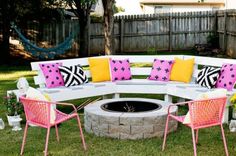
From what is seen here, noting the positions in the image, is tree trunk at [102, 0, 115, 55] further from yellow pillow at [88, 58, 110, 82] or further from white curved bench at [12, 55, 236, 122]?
white curved bench at [12, 55, 236, 122]

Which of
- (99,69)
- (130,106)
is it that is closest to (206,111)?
(130,106)

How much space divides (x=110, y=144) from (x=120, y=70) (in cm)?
271

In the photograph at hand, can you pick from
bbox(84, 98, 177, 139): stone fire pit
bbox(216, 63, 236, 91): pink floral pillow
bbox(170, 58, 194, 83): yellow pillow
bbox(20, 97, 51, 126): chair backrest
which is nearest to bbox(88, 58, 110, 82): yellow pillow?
bbox(170, 58, 194, 83): yellow pillow

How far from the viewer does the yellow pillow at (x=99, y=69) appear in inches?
310

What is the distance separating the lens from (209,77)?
22.8ft

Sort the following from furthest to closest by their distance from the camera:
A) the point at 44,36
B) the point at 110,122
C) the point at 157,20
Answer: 1. the point at 157,20
2. the point at 44,36
3. the point at 110,122

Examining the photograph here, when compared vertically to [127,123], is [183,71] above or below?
above

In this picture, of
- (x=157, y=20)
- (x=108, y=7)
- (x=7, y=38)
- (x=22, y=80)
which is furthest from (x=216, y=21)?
(x=22, y=80)

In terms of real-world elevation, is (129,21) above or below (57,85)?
above

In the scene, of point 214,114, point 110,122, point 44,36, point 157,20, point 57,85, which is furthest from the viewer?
point 157,20

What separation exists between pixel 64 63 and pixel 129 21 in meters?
9.48

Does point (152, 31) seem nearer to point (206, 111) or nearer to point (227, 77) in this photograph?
point (227, 77)

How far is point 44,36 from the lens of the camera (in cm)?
1596

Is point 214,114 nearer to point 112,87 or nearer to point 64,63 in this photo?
point 112,87
